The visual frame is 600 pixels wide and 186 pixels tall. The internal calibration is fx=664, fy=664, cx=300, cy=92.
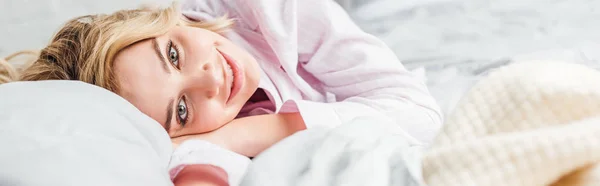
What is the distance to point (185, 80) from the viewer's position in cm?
91

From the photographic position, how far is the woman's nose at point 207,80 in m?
0.92

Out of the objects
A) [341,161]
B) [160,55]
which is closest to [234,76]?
[160,55]

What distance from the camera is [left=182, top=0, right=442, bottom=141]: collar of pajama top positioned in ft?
3.57

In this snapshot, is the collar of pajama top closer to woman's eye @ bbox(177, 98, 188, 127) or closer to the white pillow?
woman's eye @ bbox(177, 98, 188, 127)

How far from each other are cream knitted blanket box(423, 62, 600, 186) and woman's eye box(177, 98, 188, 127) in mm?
419

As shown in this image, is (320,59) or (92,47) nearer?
(92,47)

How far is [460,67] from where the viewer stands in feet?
3.99

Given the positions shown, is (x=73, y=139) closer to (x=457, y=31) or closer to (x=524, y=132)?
(x=524, y=132)

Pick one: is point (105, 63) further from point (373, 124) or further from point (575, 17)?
point (575, 17)

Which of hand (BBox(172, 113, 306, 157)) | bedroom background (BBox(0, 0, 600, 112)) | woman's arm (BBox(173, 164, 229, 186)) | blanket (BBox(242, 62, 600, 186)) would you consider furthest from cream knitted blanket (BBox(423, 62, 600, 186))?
bedroom background (BBox(0, 0, 600, 112))

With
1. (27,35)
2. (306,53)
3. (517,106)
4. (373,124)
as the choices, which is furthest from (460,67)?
(27,35)

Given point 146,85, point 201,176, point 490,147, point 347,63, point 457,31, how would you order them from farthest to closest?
1. point 457,31
2. point 347,63
3. point 146,85
4. point 201,176
5. point 490,147

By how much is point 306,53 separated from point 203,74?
32 centimetres

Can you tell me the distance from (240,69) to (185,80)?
0.10m
